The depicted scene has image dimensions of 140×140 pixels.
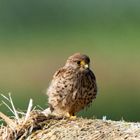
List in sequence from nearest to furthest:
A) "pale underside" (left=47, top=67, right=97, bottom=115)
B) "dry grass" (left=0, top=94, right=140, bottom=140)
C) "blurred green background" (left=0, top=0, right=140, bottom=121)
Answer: "dry grass" (left=0, top=94, right=140, bottom=140)
"pale underside" (left=47, top=67, right=97, bottom=115)
"blurred green background" (left=0, top=0, right=140, bottom=121)

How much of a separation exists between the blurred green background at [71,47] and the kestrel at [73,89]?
7.05ft

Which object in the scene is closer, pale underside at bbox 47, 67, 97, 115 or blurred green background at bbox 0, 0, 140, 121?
pale underside at bbox 47, 67, 97, 115

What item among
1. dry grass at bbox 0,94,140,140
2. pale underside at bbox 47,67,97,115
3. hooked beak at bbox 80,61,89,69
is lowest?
dry grass at bbox 0,94,140,140

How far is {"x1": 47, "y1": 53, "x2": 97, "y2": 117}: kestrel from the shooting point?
1213cm

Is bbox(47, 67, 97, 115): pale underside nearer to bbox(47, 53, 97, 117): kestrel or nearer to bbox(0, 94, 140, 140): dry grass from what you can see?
bbox(47, 53, 97, 117): kestrel

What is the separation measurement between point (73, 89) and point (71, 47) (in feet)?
51.7

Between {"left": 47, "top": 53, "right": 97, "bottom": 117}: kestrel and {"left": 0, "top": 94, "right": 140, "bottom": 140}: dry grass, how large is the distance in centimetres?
135

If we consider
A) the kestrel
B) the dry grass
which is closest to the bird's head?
the kestrel

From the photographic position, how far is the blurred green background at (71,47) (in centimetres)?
2131

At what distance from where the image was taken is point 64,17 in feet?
118

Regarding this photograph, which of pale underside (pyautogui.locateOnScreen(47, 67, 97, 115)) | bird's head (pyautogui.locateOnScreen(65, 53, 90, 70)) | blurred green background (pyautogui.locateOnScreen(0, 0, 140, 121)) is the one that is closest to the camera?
pale underside (pyautogui.locateOnScreen(47, 67, 97, 115))

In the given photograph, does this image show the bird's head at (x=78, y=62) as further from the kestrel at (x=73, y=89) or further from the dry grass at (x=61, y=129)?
the dry grass at (x=61, y=129)

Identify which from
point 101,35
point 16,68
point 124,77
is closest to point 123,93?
point 124,77

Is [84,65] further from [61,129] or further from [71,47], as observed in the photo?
[71,47]
